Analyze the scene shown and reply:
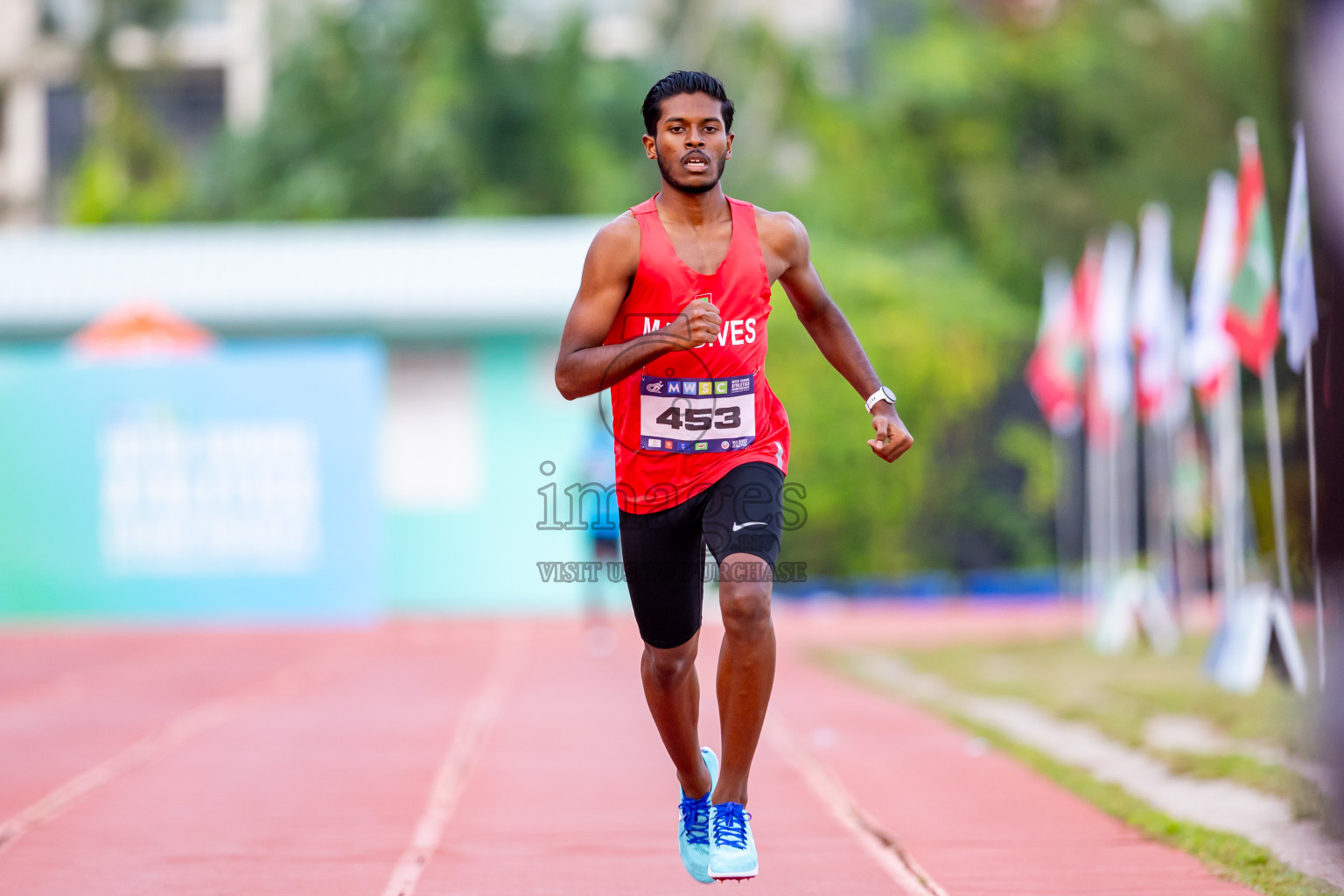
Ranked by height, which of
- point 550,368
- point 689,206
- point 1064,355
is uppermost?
point 550,368

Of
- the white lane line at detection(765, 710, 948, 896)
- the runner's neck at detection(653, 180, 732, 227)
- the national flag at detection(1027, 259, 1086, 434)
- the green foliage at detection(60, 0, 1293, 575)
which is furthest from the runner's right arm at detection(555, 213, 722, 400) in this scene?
the green foliage at detection(60, 0, 1293, 575)

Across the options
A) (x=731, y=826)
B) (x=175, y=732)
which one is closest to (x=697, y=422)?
(x=731, y=826)

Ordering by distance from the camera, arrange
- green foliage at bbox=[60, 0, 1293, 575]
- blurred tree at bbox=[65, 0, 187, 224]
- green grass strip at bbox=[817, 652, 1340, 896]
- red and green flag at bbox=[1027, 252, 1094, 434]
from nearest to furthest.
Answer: green grass strip at bbox=[817, 652, 1340, 896] → red and green flag at bbox=[1027, 252, 1094, 434] → green foliage at bbox=[60, 0, 1293, 575] → blurred tree at bbox=[65, 0, 187, 224]

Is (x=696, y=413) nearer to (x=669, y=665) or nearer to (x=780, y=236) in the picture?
(x=780, y=236)

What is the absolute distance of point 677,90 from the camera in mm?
4512

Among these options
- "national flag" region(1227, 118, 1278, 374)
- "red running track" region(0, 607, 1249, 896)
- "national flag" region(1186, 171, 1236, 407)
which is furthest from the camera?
"national flag" region(1186, 171, 1236, 407)

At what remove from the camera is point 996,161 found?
1357 inches

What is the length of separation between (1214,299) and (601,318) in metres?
7.73

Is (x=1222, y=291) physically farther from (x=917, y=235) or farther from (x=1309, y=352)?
(x=917, y=235)

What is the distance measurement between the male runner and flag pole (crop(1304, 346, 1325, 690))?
5.25 feet

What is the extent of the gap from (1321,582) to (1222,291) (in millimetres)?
6148

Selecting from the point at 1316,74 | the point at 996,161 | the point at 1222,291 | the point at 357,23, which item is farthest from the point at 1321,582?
the point at 357,23

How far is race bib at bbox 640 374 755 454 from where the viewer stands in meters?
4.56

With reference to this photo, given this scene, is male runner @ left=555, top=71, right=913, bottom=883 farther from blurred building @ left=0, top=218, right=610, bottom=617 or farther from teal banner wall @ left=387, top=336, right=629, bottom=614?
teal banner wall @ left=387, top=336, right=629, bottom=614
